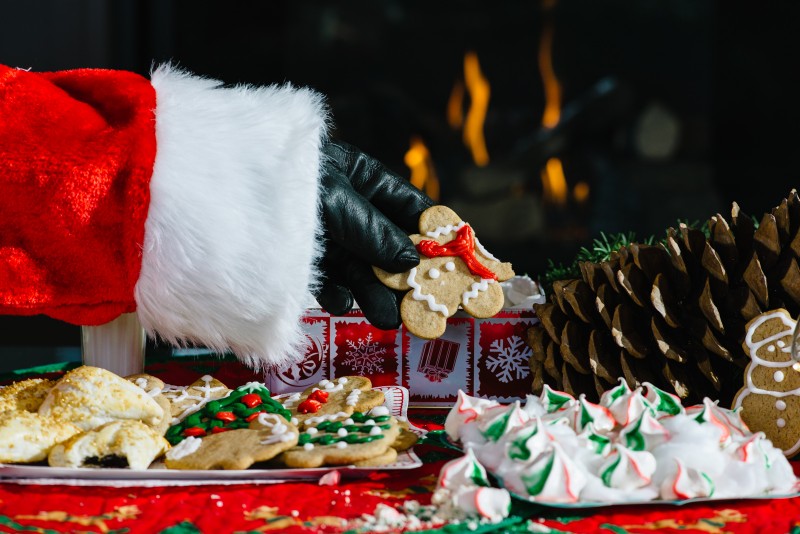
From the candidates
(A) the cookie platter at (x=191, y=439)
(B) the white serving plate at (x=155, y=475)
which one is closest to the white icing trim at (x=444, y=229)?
(A) the cookie platter at (x=191, y=439)

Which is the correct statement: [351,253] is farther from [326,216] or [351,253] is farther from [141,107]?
[141,107]

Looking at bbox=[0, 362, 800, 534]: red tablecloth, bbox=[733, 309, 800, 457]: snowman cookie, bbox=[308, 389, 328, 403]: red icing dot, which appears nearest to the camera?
bbox=[0, 362, 800, 534]: red tablecloth

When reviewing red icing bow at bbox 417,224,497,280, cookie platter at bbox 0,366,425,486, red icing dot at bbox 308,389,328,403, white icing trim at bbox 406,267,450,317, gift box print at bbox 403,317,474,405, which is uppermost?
red icing bow at bbox 417,224,497,280

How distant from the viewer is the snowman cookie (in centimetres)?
78

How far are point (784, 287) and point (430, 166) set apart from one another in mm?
1503

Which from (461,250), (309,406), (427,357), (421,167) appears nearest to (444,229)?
(461,250)

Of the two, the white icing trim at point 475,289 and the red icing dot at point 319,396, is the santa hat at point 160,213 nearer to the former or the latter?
the red icing dot at point 319,396

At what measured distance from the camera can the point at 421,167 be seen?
227cm

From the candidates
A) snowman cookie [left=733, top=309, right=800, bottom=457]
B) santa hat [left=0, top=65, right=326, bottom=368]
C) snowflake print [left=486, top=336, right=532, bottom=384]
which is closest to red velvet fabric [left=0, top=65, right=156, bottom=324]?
santa hat [left=0, top=65, right=326, bottom=368]

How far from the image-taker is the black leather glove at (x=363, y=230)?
2.97 feet

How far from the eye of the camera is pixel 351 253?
965 mm

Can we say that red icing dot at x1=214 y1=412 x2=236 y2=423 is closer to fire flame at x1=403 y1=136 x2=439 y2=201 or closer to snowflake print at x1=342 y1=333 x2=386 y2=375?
snowflake print at x1=342 y1=333 x2=386 y2=375

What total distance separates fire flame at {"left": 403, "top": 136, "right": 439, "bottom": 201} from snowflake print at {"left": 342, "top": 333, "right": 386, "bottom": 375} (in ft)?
4.30

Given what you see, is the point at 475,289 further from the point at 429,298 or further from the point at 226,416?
the point at 226,416
